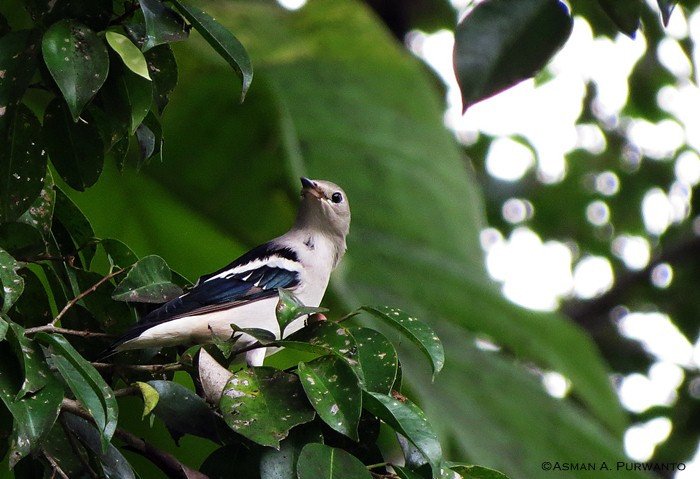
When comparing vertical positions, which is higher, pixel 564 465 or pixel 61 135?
pixel 61 135

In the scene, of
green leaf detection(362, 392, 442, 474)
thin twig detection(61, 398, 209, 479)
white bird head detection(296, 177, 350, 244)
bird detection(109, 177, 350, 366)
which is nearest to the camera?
Result: green leaf detection(362, 392, 442, 474)

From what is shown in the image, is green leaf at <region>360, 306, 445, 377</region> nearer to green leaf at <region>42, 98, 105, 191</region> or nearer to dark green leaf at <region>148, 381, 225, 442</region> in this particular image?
dark green leaf at <region>148, 381, 225, 442</region>

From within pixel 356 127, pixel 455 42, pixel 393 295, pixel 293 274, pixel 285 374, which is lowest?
pixel 393 295

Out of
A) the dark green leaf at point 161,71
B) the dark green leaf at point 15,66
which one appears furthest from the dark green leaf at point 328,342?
the dark green leaf at point 15,66

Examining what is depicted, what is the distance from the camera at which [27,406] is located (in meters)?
1.96

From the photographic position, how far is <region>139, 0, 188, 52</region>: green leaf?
213 centimetres

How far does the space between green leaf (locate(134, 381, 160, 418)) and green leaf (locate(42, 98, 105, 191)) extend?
0.59 metres

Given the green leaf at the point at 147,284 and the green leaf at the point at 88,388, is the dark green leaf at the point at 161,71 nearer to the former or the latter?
the green leaf at the point at 147,284

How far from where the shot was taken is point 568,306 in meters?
8.01

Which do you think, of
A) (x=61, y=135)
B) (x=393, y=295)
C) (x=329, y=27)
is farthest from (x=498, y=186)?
(x=61, y=135)

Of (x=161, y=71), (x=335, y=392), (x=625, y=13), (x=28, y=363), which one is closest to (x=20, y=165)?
(x=161, y=71)

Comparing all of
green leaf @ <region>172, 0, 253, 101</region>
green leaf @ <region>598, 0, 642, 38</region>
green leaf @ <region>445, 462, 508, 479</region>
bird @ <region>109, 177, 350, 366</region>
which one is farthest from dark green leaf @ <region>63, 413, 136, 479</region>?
green leaf @ <region>598, 0, 642, 38</region>

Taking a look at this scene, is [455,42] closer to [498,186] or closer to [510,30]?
[510,30]

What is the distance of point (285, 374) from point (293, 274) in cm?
122
